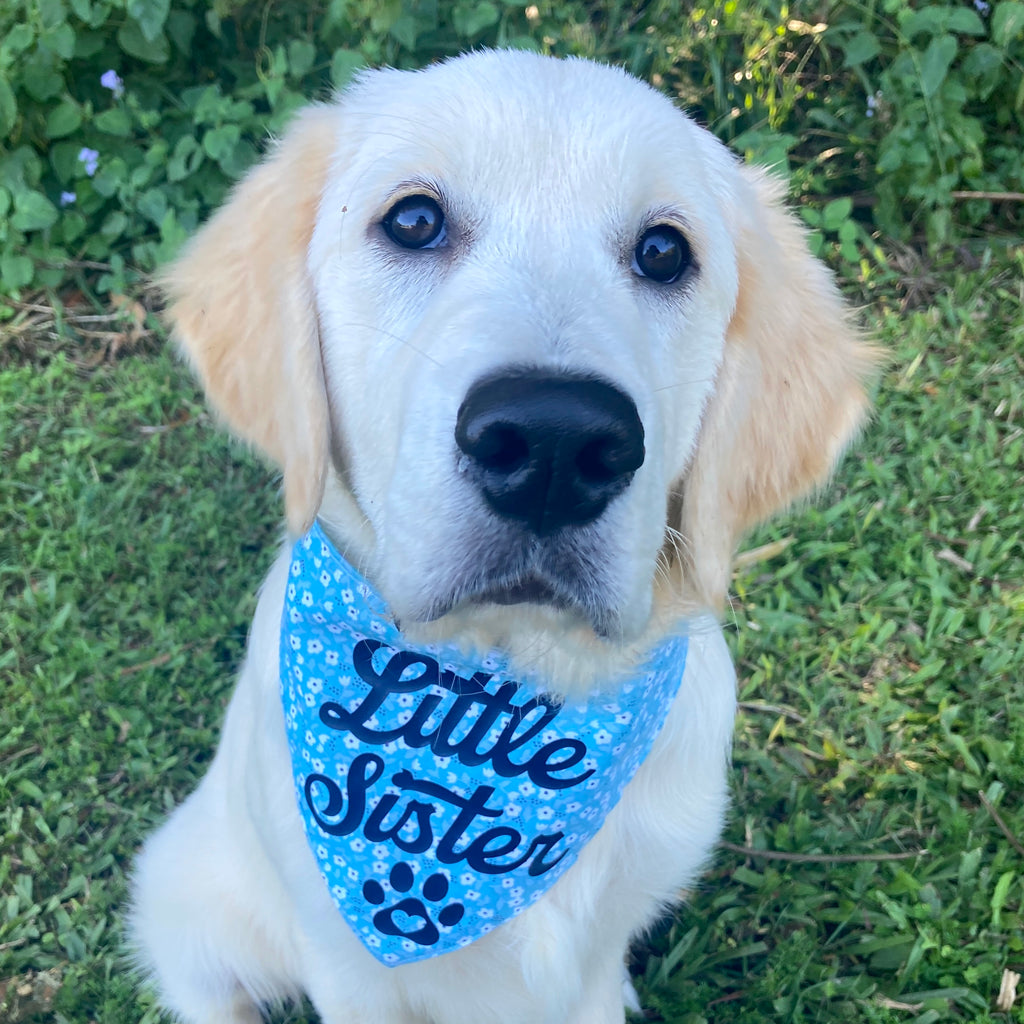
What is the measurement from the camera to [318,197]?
184 cm

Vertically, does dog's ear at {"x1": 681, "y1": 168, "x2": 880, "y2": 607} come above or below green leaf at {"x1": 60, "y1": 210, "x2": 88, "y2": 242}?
above

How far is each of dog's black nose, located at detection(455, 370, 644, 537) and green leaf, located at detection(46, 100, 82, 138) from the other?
344 cm

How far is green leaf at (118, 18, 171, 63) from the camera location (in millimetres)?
3781

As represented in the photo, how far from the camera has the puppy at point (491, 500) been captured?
4.82 ft

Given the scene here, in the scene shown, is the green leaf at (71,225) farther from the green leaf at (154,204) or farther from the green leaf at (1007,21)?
the green leaf at (1007,21)

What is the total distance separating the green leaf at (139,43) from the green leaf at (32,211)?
0.72 m

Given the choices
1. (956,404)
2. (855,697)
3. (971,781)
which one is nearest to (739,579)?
(855,697)

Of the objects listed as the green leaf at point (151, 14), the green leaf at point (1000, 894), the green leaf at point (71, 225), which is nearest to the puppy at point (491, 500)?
the green leaf at point (1000, 894)

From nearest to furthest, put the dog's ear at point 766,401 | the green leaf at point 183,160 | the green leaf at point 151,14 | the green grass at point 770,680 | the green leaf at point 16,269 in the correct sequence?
1. the dog's ear at point 766,401
2. the green grass at point 770,680
3. the green leaf at point 151,14
4. the green leaf at point 183,160
5. the green leaf at point 16,269

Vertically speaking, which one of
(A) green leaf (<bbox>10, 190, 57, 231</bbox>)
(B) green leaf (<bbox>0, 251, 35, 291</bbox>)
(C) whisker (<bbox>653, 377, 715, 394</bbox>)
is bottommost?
(B) green leaf (<bbox>0, 251, 35, 291</bbox>)

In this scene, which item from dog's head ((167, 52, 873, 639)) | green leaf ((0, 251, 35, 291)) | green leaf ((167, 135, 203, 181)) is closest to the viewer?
dog's head ((167, 52, 873, 639))

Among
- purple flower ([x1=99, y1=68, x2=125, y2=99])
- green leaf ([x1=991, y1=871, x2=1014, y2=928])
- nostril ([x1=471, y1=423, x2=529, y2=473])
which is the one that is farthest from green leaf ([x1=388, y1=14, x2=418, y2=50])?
green leaf ([x1=991, y1=871, x2=1014, y2=928])

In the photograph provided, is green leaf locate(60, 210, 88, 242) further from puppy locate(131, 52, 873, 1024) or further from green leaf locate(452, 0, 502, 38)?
puppy locate(131, 52, 873, 1024)

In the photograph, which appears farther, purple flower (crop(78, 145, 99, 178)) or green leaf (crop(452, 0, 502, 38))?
purple flower (crop(78, 145, 99, 178))
